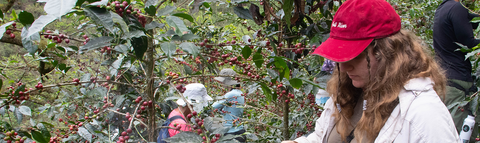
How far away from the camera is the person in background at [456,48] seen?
2074 mm

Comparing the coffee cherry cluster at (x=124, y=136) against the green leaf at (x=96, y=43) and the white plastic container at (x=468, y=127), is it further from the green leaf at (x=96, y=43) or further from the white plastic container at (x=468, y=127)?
the white plastic container at (x=468, y=127)

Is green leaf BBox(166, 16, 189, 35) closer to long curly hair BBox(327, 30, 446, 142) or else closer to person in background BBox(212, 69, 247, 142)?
person in background BBox(212, 69, 247, 142)

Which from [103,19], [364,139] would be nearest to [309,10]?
[364,139]

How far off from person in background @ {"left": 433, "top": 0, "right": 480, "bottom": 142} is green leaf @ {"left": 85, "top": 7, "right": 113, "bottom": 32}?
7.56 ft

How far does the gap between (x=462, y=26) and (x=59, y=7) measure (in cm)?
265

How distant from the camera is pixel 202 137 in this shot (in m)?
0.93

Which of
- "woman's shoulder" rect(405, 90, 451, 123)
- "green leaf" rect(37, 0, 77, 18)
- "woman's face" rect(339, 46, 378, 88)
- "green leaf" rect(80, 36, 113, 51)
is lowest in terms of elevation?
"woman's shoulder" rect(405, 90, 451, 123)

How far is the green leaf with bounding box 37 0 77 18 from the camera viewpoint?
2.05 ft

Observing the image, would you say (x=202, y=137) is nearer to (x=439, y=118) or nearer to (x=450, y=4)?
(x=439, y=118)

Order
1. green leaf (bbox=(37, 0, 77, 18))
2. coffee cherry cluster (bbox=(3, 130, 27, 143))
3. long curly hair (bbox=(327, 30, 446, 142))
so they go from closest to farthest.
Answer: green leaf (bbox=(37, 0, 77, 18)), long curly hair (bbox=(327, 30, 446, 142)), coffee cherry cluster (bbox=(3, 130, 27, 143))

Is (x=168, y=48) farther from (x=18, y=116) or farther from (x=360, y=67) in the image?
(x=18, y=116)

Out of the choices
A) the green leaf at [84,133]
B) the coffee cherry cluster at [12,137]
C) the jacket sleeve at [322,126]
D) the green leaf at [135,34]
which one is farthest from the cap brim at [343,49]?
the coffee cherry cluster at [12,137]

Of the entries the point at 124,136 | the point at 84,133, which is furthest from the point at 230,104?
the point at 124,136

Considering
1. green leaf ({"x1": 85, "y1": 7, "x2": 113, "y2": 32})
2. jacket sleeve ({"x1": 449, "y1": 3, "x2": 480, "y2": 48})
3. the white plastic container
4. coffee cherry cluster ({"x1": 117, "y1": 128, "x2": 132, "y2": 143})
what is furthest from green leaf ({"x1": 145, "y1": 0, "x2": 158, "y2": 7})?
jacket sleeve ({"x1": 449, "y1": 3, "x2": 480, "y2": 48})
